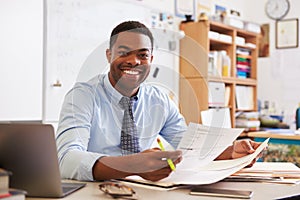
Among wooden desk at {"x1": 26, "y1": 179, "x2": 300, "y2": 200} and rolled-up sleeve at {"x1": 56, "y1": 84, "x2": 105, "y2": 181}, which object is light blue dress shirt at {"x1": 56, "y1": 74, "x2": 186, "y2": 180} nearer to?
rolled-up sleeve at {"x1": 56, "y1": 84, "x2": 105, "y2": 181}

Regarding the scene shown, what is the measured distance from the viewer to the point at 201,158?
1.29m

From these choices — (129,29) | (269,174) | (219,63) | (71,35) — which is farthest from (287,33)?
(269,174)

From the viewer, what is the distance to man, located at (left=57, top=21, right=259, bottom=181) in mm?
1434

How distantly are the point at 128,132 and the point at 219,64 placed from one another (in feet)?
9.65

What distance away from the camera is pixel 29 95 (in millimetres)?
2953

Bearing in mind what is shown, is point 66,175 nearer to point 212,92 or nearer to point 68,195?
point 68,195

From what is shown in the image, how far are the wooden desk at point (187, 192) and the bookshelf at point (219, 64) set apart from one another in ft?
7.90

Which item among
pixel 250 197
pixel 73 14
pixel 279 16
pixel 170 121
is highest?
pixel 279 16

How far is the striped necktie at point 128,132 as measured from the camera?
5.19 feet

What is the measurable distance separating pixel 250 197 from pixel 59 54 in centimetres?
235

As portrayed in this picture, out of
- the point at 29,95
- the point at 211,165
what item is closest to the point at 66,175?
the point at 211,165

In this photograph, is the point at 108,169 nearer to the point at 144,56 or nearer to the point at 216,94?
the point at 144,56

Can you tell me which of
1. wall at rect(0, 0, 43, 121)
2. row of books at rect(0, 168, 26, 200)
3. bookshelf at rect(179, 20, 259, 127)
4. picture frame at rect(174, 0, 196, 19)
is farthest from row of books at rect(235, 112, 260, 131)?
row of books at rect(0, 168, 26, 200)

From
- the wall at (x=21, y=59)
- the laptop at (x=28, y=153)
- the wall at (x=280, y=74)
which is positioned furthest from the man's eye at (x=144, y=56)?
the wall at (x=280, y=74)
